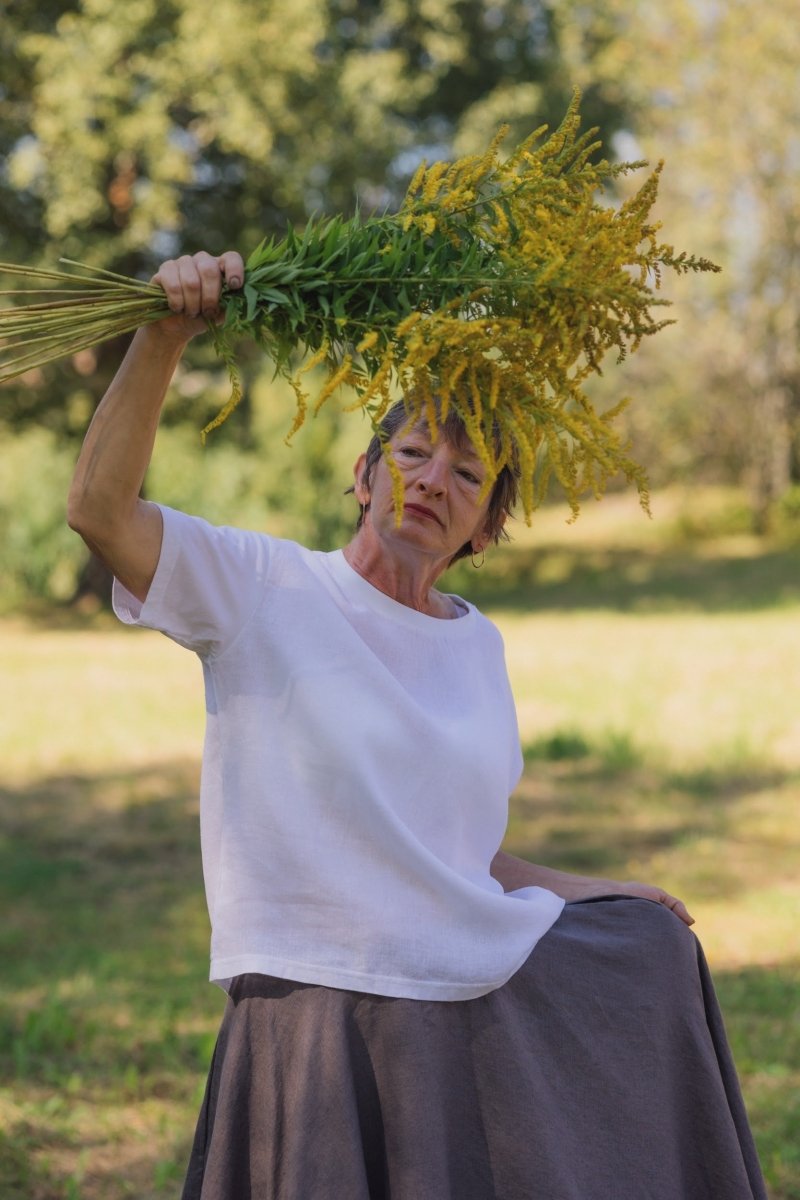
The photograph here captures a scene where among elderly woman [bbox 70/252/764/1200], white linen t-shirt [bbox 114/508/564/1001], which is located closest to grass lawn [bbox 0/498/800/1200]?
elderly woman [bbox 70/252/764/1200]

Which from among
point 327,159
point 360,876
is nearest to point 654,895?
point 360,876

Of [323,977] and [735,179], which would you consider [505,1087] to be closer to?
[323,977]

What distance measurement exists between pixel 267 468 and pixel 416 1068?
16.0 metres

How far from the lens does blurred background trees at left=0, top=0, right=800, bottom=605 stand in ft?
43.3

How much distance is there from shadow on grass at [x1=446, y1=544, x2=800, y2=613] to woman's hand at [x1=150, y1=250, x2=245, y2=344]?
14079 mm

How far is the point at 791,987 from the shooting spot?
199 inches

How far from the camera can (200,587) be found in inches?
84.9

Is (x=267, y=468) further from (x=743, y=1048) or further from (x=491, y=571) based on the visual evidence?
(x=743, y=1048)

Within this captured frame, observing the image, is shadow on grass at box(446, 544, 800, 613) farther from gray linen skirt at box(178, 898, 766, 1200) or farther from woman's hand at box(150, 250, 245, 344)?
woman's hand at box(150, 250, 245, 344)

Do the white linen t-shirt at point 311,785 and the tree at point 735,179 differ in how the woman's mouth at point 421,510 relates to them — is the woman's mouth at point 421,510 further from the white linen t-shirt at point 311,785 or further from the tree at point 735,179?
the tree at point 735,179

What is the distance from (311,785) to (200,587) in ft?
1.14

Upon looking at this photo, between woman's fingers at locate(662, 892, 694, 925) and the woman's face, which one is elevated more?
the woman's face

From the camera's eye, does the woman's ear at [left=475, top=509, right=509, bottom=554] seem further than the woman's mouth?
A: Yes

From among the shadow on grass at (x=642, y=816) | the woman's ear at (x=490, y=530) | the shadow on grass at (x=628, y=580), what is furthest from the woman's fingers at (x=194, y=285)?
the shadow on grass at (x=628, y=580)
